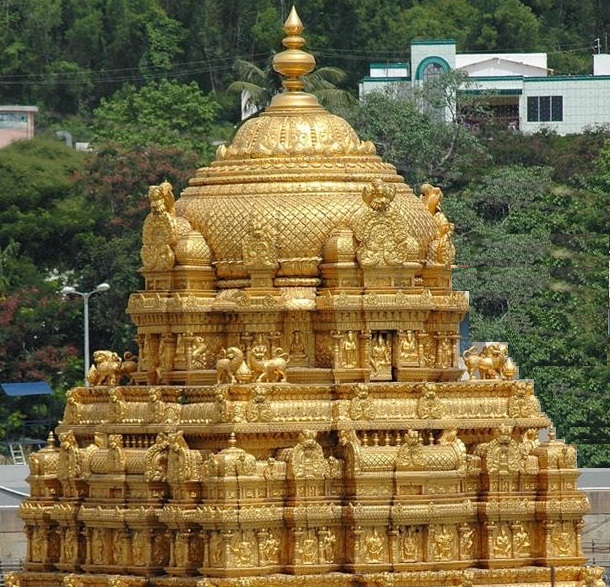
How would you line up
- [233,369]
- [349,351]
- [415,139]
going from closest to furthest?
1. [233,369]
2. [349,351]
3. [415,139]

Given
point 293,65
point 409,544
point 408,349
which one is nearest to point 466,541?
point 409,544

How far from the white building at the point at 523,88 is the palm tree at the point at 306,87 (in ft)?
18.7

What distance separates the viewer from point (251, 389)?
2414 inches

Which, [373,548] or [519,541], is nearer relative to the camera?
[373,548]

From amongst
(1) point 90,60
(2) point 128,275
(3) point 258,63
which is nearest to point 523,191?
(2) point 128,275

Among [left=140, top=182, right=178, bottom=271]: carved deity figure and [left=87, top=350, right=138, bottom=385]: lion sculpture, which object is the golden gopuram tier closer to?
[left=140, top=182, right=178, bottom=271]: carved deity figure

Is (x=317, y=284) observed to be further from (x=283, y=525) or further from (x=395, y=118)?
(x=395, y=118)

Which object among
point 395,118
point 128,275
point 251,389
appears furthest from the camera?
point 395,118

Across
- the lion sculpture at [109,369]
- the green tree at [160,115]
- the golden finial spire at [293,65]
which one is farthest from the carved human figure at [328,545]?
the green tree at [160,115]

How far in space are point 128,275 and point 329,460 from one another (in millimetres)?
34384

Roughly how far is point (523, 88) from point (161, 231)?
5264cm

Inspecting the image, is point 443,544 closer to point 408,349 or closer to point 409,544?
point 409,544

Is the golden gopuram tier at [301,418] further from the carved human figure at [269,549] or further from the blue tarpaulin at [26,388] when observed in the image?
the blue tarpaulin at [26,388]

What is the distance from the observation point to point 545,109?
114750 millimetres
